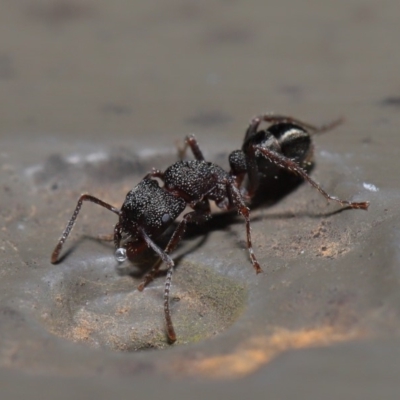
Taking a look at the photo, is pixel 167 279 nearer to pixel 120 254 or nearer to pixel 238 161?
pixel 120 254

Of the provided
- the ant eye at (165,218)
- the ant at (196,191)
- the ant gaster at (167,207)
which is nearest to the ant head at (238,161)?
the ant at (196,191)

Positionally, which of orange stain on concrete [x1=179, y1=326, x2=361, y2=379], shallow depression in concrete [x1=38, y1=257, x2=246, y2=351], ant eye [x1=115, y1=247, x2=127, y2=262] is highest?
orange stain on concrete [x1=179, y1=326, x2=361, y2=379]

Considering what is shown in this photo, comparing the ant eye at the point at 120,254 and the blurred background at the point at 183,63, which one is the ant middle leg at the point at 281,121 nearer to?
the blurred background at the point at 183,63

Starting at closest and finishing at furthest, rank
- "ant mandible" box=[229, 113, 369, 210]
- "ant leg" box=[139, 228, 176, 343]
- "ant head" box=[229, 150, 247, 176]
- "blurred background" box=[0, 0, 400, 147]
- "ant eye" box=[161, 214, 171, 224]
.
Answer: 1. "ant leg" box=[139, 228, 176, 343]
2. "ant eye" box=[161, 214, 171, 224]
3. "ant mandible" box=[229, 113, 369, 210]
4. "ant head" box=[229, 150, 247, 176]
5. "blurred background" box=[0, 0, 400, 147]

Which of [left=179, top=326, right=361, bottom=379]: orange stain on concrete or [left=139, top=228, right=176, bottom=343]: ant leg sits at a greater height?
[left=179, top=326, right=361, bottom=379]: orange stain on concrete

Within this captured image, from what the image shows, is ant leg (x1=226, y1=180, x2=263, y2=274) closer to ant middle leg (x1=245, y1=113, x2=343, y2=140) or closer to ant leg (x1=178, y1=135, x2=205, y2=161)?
ant leg (x1=178, y1=135, x2=205, y2=161)

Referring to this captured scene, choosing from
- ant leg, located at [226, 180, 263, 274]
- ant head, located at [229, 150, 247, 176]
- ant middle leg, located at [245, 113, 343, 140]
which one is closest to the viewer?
ant leg, located at [226, 180, 263, 274]

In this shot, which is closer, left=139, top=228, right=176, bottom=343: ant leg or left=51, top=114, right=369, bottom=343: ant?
left=139, top=228, right=176, bottom=343: ant leg

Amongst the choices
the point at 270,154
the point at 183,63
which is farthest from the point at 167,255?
the point at 183,63

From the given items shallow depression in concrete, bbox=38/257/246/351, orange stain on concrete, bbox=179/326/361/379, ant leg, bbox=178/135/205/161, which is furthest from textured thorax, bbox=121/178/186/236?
orange stain on concrete, bbox=179/326/361/379
